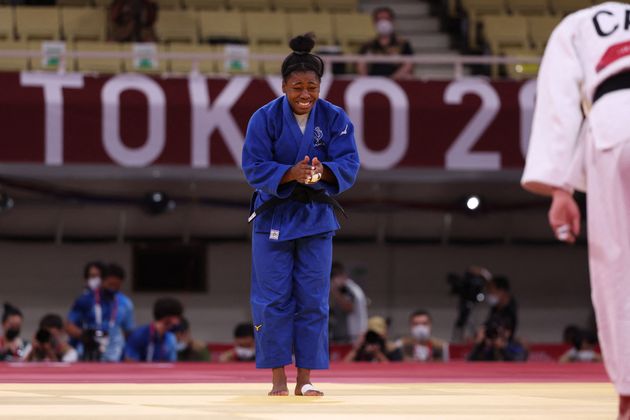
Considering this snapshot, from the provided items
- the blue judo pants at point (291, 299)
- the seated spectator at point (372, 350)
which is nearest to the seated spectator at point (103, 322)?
the seated spectator at point (372, 350)

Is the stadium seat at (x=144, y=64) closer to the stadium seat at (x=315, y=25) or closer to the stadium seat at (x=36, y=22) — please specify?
the stadium seat at (x=36, y=22)

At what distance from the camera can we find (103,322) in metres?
10.7

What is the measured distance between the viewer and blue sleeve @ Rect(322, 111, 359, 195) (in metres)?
5.20

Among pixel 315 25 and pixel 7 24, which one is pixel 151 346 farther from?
pixel 315 25

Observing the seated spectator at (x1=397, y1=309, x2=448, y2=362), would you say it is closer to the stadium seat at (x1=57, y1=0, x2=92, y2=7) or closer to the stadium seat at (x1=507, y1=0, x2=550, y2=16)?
the stadium seat at (x1=507, y1=0, x2=550, y2=16)

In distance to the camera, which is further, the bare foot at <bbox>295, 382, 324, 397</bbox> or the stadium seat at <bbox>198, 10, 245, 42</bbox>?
the stadium seat at <bbox>198, 10, 245, 42</bbox>

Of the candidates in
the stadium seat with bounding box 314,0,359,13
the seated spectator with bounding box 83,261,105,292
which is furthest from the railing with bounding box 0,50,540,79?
the stadium seat with bounding box 314,0,359,13

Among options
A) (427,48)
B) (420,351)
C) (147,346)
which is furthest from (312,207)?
(427,48)

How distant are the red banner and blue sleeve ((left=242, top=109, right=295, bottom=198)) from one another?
6.66 metres

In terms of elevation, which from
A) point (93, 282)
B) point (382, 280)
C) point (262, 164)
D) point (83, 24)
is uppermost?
point (83, 24)

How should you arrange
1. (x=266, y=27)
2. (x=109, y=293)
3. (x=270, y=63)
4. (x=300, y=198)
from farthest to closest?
(x=266, y=27)
(x=270, y=63)
(x=109, y=293)
(x=300, y=198)

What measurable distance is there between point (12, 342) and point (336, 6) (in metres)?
6.45

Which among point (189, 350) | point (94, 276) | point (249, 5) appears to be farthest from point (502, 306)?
point (249, 5)

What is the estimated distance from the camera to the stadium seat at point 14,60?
1282 cm
